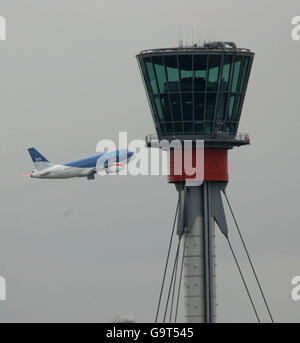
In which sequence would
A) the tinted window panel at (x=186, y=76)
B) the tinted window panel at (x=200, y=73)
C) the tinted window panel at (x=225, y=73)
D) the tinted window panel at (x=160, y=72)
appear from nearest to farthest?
the tinted window panel at (x=200, y=73), the tinted window panel at (x=186, y=76), the tinted window panel at (x=160, y=72), the tinted window panel at (x=225, y=73)

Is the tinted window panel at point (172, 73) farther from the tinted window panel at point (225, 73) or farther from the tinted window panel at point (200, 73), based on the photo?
the tinted window panel at point (225, 73)

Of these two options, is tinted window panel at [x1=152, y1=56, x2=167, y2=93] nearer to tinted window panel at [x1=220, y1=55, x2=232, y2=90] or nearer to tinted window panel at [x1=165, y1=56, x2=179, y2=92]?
tinted window panel at [x1=165, y1=56, x2=179, y2=92]

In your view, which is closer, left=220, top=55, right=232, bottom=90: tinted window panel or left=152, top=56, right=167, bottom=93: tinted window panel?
left=152, top=56, right=167, bottom=93: tinted window panel

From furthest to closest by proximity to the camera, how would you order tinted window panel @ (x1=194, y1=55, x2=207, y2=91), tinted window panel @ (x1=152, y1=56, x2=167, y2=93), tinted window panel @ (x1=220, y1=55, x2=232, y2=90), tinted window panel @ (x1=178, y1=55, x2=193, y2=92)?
tinted window panel @ (x1=220, y1=55, x2=232, y2=90), tinted window panel @ (x1=152, y1=56, x2=167, y2=93), tinted window panel @ (x1=178, y1=55, x2=193, y2=92), tinted window panel @ (x1=194, y1=55, x2=207, y2=91)

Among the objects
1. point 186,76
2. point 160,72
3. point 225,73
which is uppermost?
point 160,72

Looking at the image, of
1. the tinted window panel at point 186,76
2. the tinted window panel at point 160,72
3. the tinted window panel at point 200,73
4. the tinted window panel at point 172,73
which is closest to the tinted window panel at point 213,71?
the tinted window panel at point 200,73

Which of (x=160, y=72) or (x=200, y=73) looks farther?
(x=160, y=72)

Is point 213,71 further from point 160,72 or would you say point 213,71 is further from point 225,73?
point 160,72

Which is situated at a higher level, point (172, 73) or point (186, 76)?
point (172, 73)

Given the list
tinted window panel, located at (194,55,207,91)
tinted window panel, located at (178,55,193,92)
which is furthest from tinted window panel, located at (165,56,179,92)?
tinted window panel, located at (194,55,207,91)

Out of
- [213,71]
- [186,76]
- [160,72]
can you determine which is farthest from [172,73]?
[213,71]

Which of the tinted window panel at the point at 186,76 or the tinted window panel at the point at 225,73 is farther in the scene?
the tinted window panel at the point at 225,73

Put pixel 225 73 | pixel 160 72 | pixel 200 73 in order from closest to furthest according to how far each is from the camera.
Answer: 1. pixel 200 73
2. pixel 160 72
3. pixel 225 73
